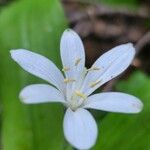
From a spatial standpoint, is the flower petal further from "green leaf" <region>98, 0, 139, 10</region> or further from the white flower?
"green leaf" <region>98, 0, 139, 10</region>

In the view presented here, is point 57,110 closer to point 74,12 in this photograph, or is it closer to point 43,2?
point 43,2

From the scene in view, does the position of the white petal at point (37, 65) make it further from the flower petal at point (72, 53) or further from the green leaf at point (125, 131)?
the green leaf at point (125, 131)

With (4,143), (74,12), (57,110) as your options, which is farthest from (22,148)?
(74,12)

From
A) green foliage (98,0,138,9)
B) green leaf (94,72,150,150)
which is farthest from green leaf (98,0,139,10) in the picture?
green leaf (94,72,150,150)

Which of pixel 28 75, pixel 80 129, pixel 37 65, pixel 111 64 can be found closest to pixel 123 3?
pixel 28 75

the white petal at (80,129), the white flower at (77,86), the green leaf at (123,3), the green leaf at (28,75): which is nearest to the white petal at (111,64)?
the white flower at (77,86)

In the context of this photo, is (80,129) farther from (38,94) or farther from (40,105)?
(40,105)

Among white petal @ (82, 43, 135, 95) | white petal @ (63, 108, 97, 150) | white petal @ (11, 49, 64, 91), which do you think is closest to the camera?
white petal @ (63, 108, 97, 150)
